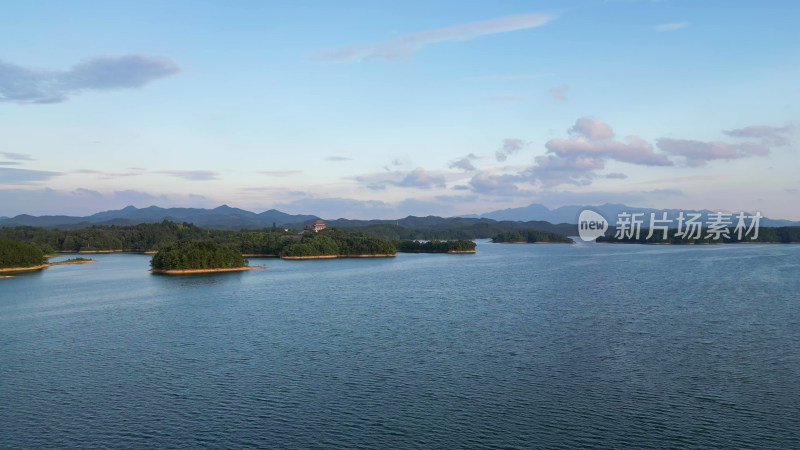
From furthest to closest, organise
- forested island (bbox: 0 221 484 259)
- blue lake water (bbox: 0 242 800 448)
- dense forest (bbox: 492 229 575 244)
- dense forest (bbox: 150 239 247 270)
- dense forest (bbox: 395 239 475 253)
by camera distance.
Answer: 1. dense forest (bbox: 492 229 575 244)
2. dense forest (bbox: 395 239 475 253)
3. forested island (bbox: 0 221 484 259)
4. dense forest (bbox: 150 239 247 270)
5. blue lake water (bbox: 0 242 800 448)

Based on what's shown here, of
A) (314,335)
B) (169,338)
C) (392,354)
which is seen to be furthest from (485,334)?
(169,338)

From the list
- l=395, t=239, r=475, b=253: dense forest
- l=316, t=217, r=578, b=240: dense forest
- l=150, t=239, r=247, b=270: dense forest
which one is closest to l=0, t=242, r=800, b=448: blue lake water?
l=150, t=239, r=247, b=270: dense forest

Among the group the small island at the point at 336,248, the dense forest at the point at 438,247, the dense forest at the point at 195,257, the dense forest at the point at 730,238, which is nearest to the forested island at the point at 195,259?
the dense forest at the point at 195,257

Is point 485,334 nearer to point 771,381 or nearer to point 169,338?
point 771,381

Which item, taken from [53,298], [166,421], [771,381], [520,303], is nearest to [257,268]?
[53,298]

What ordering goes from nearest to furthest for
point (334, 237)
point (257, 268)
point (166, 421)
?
1. point (166, 421)
2. point (257, 268)
3. point (334, 237)

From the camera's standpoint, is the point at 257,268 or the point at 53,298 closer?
the point at 53,298

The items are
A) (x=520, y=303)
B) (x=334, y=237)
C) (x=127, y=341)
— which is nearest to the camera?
(x=127, y=341)

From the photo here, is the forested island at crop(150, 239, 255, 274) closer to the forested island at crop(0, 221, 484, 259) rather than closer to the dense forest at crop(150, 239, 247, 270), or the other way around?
the dense forest at crop(150, 239, 247, 270)
